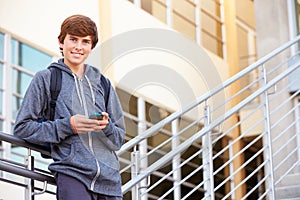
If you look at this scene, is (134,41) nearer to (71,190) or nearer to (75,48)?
(75,48)

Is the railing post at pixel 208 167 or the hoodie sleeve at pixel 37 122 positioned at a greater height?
the railing post at pixel 208 167

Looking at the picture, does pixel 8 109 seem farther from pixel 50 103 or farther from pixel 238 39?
pixel 238 39

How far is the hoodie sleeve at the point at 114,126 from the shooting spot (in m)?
2.76

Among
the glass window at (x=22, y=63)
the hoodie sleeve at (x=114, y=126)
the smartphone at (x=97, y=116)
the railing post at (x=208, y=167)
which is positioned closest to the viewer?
the smartphone at (x=97, y=116)

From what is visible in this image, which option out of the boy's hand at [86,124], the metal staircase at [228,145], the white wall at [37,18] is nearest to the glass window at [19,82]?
the white wall at [37,18]

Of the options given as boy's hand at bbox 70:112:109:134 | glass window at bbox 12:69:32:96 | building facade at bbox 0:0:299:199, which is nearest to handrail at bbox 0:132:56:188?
boy's hand at bbox 70:112:109:134

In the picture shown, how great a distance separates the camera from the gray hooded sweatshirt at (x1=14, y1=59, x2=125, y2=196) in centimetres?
270

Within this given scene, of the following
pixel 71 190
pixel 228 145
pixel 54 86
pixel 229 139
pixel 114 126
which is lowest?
pixel 71 190

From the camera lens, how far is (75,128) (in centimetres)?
267

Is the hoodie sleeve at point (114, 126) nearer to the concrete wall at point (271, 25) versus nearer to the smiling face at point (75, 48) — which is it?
the smiling face at point (75, 48)

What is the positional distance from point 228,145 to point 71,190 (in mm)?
2209

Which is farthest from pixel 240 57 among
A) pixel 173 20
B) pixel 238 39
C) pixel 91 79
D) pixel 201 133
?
pixel 91 79

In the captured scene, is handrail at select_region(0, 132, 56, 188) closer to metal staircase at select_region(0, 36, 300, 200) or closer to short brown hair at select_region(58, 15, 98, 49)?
metal staircase at select_region(0, 36, 300, 200)

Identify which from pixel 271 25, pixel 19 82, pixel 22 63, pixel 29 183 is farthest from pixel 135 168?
pixel 22 63
